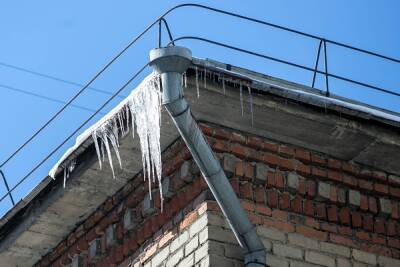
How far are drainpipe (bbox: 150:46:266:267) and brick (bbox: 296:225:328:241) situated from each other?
0.54 m

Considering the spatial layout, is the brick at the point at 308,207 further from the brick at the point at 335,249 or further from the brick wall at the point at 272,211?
the brick at the point at 335,249

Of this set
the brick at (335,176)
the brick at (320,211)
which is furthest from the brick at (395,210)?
the brick at (320,211)

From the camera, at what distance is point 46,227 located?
1007 cm

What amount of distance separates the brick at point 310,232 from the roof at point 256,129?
24.5 inches

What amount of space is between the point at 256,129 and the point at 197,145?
1145mm

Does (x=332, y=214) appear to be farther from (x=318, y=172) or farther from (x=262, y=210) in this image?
(x=262, y=210)

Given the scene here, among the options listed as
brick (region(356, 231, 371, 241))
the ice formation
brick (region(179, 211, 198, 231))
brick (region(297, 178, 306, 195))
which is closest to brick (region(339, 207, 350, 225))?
brick (region(356, 231, 371, 241))

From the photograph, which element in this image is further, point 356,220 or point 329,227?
point 356,220

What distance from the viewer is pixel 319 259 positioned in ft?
28.6

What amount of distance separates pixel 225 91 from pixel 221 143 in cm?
48

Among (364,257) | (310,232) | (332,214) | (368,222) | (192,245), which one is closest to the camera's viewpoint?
(192,245)

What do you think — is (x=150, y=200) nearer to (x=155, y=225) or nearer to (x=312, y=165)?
(x=155, y=225)

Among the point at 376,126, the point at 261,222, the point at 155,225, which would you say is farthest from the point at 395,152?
the point at 155,225

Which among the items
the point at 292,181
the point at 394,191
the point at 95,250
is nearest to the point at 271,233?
the point at 292,181
